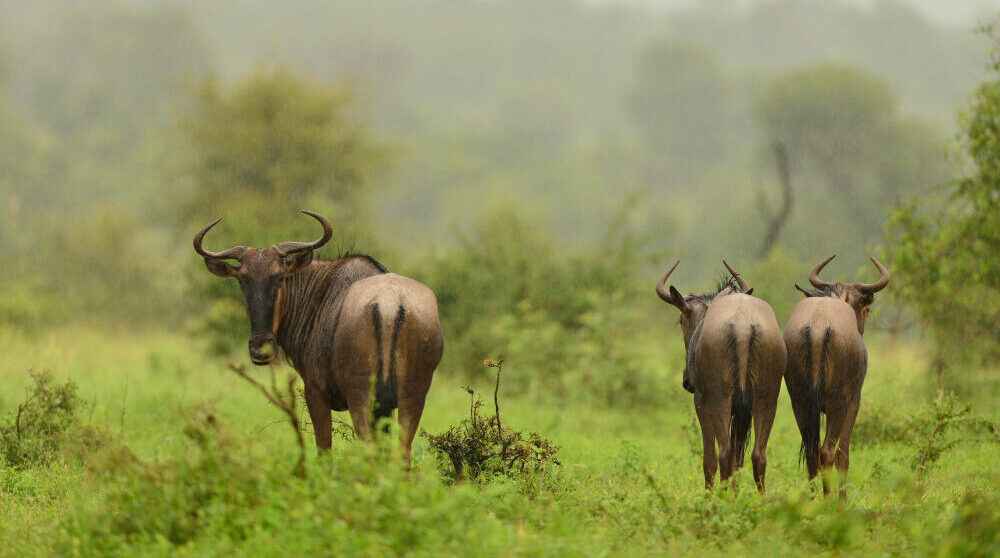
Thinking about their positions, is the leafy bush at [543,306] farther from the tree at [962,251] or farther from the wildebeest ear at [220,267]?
the wildebeest ear at [220,267]

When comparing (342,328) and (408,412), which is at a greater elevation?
(342,328)

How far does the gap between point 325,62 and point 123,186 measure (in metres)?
48.0

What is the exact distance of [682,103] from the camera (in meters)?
102

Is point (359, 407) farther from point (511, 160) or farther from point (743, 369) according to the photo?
point (511, 160)

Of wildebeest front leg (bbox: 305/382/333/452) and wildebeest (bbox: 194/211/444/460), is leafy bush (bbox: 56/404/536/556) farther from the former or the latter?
wildebeest front leg (bbox: 305/382/333/452)

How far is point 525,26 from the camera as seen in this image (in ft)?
537

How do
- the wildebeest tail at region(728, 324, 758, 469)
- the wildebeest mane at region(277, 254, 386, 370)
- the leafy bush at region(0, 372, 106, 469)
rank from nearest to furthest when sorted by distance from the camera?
the wildebeest tail at region(728, 324, 758, 469), the wildebeest mane at region(277, 254, 386, 370), the leafy bush at region(0, 372, 106, 469)

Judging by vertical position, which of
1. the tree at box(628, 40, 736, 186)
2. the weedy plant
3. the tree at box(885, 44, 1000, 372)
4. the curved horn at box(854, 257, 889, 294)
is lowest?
the weedy plant

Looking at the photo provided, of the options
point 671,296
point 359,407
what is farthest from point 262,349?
point 671,296

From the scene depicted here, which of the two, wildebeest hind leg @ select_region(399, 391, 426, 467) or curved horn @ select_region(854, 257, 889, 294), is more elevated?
curved horn @ select_region(854, 257, 889, 294)

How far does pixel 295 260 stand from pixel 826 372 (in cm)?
417

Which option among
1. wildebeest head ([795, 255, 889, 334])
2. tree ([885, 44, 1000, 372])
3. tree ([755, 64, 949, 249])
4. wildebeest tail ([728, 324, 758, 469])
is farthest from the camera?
tree ([755, 64, 949, 249])

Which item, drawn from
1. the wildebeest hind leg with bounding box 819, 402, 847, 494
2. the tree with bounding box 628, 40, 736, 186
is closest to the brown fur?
the wildebeest hind leg with bounding box 819, 402, 847, 494

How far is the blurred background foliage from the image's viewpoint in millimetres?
20250
